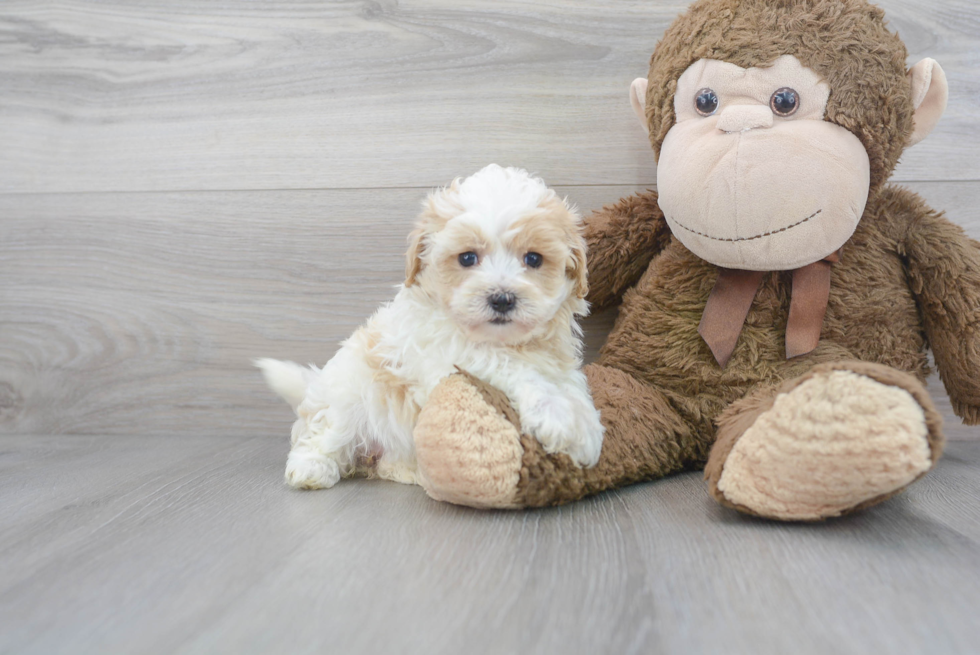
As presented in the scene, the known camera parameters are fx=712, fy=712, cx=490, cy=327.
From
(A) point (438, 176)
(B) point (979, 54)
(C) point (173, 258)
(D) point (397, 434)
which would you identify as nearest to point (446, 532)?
(D) point (397, 434)

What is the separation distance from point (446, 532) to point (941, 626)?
0.48m

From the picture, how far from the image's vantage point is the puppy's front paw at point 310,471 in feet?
3.36

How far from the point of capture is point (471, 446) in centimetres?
83

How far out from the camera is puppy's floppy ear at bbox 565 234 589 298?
96 centimetres

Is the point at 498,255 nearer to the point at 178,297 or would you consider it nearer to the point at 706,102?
the point at 706,102

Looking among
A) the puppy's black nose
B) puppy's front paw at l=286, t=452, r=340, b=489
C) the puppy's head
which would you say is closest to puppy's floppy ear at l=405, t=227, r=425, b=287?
the puppy's head

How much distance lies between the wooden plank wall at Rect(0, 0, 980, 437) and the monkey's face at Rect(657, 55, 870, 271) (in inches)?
12.6

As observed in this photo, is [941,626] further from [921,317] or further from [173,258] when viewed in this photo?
[173,258]

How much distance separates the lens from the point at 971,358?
1.02m

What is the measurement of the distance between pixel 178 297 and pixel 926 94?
131cm

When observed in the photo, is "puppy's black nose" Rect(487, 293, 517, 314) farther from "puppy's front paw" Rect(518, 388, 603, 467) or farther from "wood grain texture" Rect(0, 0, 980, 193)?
"wood grain texture" Rect(0, 0, 980, 193)

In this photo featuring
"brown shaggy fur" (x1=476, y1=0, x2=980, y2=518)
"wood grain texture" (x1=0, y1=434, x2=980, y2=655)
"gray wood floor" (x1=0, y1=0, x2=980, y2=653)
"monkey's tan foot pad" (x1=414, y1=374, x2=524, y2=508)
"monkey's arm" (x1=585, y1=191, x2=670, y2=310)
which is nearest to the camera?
"wood grain texture" (x1=0, y1=434, x2=980, y2=655)

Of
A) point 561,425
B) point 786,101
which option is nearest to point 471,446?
point 561,425

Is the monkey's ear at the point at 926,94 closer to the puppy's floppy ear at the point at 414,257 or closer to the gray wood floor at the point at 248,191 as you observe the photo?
the gray wood floor at the point at 248,191
